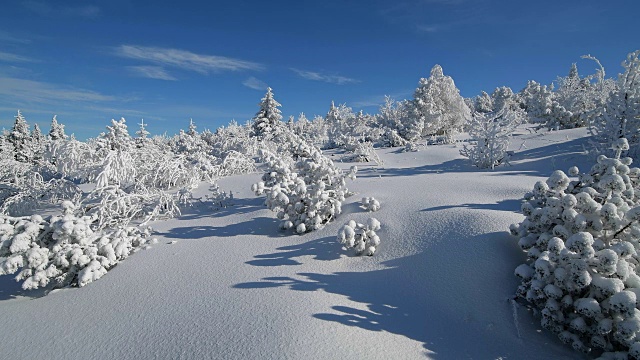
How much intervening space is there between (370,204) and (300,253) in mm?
1739

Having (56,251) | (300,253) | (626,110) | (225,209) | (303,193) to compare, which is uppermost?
(626,110)

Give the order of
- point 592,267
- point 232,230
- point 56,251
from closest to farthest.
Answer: point 592,267 → point 56,251 → point 232,230

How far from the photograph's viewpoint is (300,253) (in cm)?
495

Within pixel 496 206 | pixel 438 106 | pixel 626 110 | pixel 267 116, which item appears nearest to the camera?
pixel 496 206

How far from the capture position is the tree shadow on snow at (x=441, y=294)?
126 inches

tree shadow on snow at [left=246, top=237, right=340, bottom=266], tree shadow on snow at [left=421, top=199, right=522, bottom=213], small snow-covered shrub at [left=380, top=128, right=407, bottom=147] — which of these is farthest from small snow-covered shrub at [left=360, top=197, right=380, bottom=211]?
small snow-covered shrub at [left=380, top=128, right=407, bottom=147]

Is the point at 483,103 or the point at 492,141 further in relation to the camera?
the point at 483,103

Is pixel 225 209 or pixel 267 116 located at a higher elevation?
pixel 267 116

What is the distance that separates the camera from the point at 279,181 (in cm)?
646

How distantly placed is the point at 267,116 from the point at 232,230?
2691 cm

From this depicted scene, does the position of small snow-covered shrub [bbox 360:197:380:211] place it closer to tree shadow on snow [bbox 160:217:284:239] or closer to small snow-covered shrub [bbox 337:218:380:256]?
small snow-covered shrub [bbox 337:218:380:256]

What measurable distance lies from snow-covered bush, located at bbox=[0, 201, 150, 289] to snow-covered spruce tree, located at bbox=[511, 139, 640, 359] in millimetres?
5667

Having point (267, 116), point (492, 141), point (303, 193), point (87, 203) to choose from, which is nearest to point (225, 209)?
point (303, 193)

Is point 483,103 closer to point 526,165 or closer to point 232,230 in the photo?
point 526,165
